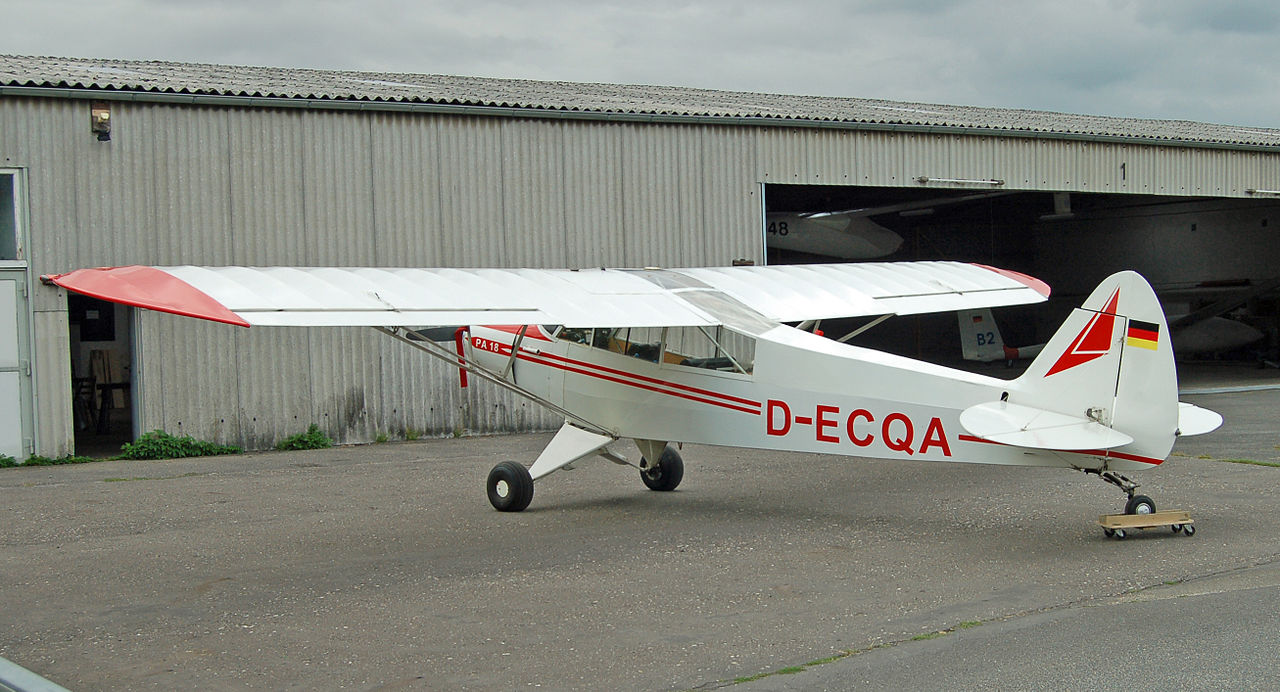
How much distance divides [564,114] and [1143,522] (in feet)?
35.7

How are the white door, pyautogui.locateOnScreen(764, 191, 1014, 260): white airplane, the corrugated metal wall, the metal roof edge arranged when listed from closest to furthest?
the white door < the corrugated metal wall < the metal roof edge < pyautogui.locateOnScreen(764, 191, 1014, 260): white airplane

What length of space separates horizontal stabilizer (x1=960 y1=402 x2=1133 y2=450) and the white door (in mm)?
10905

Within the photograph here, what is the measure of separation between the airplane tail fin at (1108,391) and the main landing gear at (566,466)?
356 centimetres

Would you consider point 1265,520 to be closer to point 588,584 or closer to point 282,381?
point 588,584

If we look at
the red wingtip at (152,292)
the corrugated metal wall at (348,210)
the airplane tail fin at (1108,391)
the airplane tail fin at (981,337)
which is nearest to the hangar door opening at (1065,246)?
the airplane tail fin at (981,337)

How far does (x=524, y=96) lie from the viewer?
18.0 meters

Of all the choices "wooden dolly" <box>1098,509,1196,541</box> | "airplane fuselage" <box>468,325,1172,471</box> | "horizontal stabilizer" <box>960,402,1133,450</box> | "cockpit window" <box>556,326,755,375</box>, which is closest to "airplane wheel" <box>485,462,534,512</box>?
"airplane fuselage" <box>468,325,1172,471</box>

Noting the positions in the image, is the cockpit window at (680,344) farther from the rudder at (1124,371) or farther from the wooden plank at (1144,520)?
the wooden plank at (1144,520)

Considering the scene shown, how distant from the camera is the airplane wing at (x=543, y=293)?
7.46 metres

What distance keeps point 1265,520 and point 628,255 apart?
10.1 metres

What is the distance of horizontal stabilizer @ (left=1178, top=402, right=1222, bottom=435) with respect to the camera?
7.86 m

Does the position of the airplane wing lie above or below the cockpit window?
above

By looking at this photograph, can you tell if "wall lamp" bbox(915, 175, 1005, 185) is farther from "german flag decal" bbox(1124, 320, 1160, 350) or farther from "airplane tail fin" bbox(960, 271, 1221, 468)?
"german flag decal" bbox(1124, 320, 1160, 350)

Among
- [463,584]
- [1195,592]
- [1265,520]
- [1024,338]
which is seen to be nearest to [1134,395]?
[1195,592]
